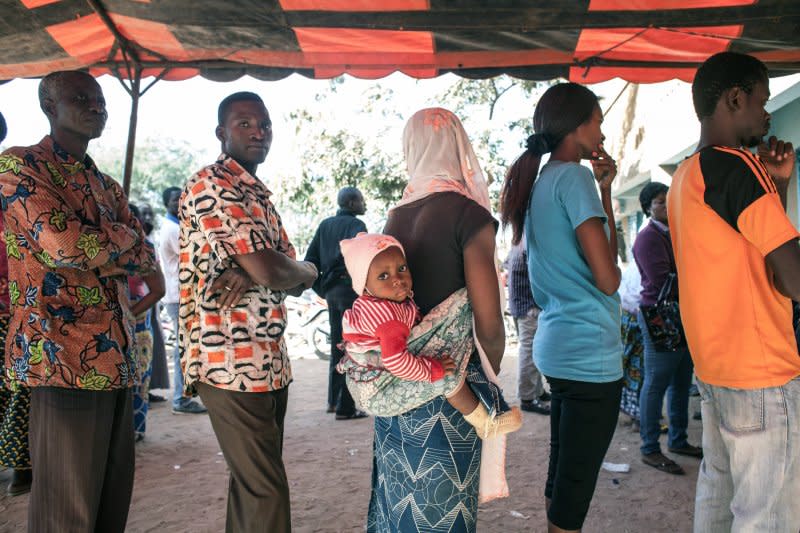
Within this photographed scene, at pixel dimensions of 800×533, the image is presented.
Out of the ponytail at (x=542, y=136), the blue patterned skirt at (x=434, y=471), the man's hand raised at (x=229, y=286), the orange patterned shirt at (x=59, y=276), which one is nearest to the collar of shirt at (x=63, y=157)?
the orange patterned shirt at (x=59, y=276)

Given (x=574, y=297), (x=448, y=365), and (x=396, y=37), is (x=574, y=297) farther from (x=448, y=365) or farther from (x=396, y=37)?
(x=396, y=37)

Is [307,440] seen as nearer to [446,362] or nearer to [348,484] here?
[348,484]

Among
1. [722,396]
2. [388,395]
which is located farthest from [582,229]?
[388,395]

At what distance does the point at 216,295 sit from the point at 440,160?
95cm

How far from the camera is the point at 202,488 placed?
4.23 m

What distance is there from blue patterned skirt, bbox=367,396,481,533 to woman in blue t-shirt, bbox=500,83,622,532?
0.52m

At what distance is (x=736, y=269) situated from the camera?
6.60 ft

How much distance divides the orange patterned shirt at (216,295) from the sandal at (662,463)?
320 cm

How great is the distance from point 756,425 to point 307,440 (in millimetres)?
4108

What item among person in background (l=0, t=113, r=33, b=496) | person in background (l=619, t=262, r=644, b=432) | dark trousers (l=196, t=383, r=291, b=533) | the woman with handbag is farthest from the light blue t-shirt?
person in background (l=0, t=113, r=33, b=496)

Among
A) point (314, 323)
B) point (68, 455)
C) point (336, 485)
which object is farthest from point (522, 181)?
point (314, 323)

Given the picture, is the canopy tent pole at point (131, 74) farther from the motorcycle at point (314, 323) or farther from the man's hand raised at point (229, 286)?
the motorcycle at point (314, 323)

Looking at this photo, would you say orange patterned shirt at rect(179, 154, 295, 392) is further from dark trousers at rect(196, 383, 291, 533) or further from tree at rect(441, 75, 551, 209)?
tree at rect(441, 75, 551, 209)

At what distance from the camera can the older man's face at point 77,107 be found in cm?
244
